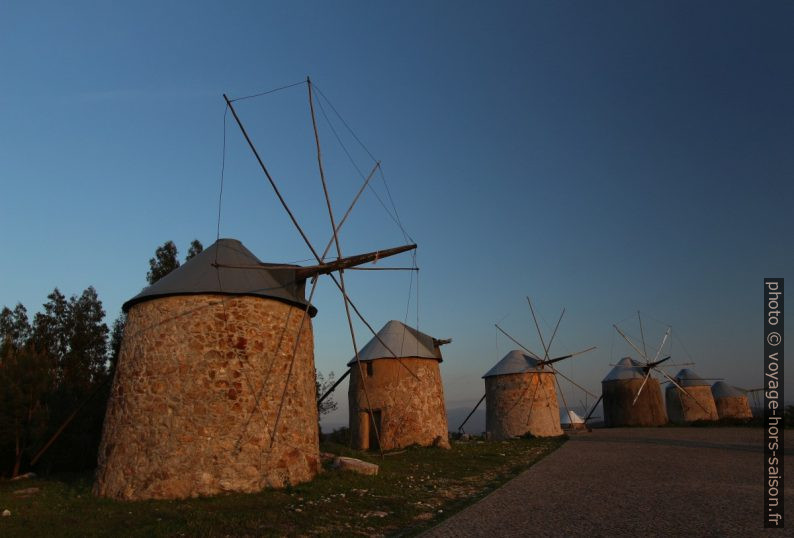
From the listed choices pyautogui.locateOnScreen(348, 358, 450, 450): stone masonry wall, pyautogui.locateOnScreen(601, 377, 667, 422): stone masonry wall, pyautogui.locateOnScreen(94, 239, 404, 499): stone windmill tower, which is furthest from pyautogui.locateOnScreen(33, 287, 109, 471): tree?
pyautogui.locateOnScreen(601, 377, 667, 422): stone masonry wall

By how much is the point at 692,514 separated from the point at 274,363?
31.7 ft

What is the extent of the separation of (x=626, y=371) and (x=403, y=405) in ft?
94.2

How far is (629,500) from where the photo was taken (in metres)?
10.3

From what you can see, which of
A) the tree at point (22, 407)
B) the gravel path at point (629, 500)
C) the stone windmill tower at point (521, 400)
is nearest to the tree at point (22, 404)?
the tree at point (22, 407)

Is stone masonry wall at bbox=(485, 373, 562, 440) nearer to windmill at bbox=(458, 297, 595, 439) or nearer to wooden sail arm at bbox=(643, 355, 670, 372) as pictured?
windmill at bbox=(458, 297, 595, 439)

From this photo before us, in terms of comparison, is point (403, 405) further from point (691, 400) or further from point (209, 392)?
point (691, 400)

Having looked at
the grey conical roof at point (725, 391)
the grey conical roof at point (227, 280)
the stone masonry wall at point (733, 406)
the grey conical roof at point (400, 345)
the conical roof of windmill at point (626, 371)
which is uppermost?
the grey conical roof at point (227, 280)

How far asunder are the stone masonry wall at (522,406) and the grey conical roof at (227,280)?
66.2 feet

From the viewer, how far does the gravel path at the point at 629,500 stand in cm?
802

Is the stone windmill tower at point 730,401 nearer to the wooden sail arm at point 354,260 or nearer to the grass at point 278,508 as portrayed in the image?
the grass at point 278,508

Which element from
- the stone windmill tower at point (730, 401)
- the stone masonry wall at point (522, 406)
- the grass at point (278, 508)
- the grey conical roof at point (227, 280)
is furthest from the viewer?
the stone windmill tower at point (730, 401)

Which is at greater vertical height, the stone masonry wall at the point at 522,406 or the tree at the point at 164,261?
the tree at the point at 164,261

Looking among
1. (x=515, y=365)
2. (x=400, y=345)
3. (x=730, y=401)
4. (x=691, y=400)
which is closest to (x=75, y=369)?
(x=400, y=345)

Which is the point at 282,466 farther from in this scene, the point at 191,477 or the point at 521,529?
the point at 521,529
